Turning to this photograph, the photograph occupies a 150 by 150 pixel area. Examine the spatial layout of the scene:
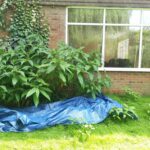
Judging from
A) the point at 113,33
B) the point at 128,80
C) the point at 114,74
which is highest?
the point at 113,33

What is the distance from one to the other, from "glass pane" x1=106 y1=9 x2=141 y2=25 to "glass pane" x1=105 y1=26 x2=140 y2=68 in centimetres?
22

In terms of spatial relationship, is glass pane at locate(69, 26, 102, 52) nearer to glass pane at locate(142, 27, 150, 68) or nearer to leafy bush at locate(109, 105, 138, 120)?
glass pane at locate(142, 27, 150, 68)

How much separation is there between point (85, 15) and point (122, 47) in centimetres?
139

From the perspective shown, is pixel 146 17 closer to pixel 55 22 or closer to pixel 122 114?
pixel 55 22

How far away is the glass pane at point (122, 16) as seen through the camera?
896cm

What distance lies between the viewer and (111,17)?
8.98m

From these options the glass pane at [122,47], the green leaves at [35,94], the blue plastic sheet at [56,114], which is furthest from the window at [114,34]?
the green leaves at [35,94]

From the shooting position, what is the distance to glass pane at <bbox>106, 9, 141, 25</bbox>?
29.4ft

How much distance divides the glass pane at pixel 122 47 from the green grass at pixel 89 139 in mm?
2793

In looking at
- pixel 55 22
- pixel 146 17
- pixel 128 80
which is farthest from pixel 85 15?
pixel 128 80

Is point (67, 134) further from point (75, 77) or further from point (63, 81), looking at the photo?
point (75, 77)

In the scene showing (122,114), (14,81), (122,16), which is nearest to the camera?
(14,81)

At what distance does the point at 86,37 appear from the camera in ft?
29.8

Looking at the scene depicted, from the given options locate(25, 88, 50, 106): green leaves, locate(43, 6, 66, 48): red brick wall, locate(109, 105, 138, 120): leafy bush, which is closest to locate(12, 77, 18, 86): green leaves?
locate(25, 88, 50, 106): green leaves
